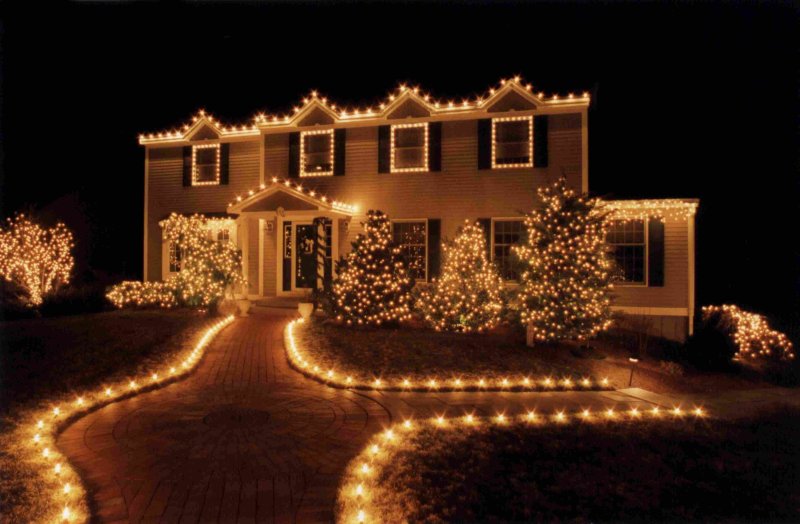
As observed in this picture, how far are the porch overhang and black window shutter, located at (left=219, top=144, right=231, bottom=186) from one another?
235cm

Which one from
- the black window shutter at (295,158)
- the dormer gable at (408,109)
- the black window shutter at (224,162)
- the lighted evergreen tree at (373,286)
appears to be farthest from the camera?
the black window shutter at (224,162)

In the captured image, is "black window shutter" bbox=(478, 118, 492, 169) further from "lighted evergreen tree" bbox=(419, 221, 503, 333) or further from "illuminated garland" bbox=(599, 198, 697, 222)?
"lighted evergreen tree" bbox=(419, 221, 503, 333)

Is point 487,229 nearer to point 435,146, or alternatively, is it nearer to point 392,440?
point 435,146

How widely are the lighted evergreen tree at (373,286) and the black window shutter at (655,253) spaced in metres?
6.55

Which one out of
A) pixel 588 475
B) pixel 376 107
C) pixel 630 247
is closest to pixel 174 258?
pixel 376 107

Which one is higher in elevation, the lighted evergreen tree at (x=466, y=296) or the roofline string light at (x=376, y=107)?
the roofline string light at (x=376, y=107)

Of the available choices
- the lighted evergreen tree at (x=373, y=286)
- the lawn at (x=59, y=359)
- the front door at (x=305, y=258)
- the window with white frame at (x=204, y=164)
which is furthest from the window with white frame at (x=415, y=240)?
the window with white frame at (x=204, y=164)

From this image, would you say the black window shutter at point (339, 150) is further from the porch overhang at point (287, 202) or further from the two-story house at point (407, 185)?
the porch overhang at point (287, 202)

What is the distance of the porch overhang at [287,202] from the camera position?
14.1 m

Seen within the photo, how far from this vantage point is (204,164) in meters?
17.2

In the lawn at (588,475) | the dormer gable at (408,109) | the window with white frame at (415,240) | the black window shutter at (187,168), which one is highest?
the dormer gable at (408,109)

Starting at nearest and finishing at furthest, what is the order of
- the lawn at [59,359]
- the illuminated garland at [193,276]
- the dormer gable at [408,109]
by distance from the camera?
1. the lawn at [59,359]
2. the illuminated garland at [193,276]
3. the dormer gable at [408,109]

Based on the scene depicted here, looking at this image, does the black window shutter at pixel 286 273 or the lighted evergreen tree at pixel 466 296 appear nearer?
the lighted evergreen tree at pixel 466 296

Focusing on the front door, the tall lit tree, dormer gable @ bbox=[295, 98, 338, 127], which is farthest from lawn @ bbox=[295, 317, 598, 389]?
the tall lit tree
